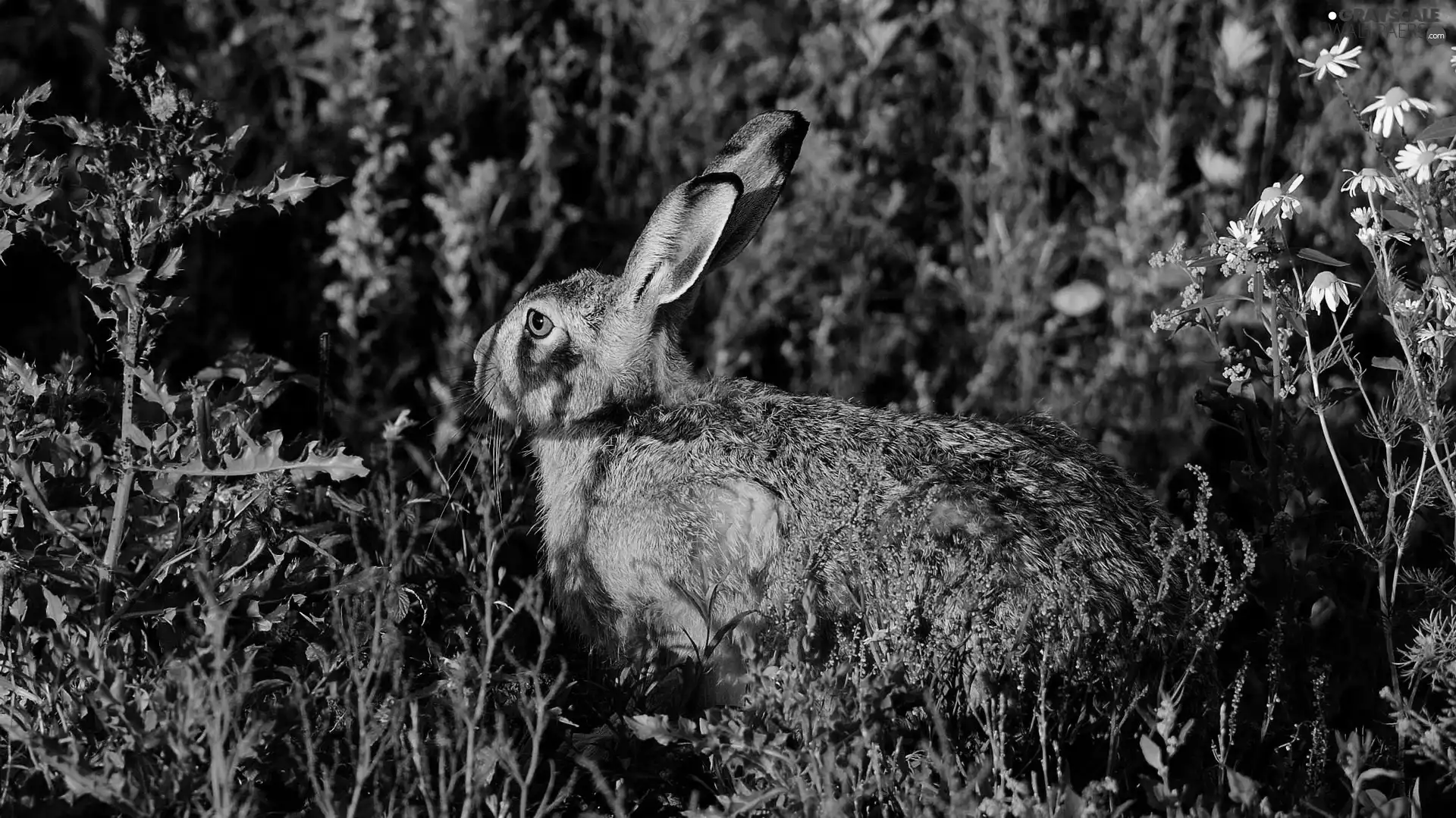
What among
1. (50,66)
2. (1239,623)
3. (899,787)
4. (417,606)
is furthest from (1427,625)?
(50,66)

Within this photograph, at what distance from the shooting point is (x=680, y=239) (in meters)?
5.30

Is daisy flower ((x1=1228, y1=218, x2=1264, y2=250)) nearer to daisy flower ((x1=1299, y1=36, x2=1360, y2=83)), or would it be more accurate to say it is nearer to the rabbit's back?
daisy flower ((x1=1299, y1=36, x2=1360, y2=83))

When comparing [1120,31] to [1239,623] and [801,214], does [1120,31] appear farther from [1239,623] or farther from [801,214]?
[1239,623]

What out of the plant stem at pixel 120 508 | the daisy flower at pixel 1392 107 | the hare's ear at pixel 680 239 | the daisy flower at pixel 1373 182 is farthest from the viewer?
the hare's ear at pixel 680 239

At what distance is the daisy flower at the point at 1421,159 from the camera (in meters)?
3.75

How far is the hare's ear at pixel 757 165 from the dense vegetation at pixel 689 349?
3.69 ft

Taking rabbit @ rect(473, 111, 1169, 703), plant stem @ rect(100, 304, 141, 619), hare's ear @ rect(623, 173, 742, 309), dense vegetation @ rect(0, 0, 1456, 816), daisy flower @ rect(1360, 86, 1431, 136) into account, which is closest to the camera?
dense vegetation @ rect(0, 0, 1456, 816)

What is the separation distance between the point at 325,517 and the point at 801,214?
2.98 m

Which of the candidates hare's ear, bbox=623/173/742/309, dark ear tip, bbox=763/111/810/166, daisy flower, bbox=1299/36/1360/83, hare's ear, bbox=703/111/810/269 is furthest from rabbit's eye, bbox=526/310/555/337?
daisy flower, bbox=1299/36/1360/83

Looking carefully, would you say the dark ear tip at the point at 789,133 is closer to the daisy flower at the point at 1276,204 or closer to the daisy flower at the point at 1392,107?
the daisy flower at the point at 1276,204

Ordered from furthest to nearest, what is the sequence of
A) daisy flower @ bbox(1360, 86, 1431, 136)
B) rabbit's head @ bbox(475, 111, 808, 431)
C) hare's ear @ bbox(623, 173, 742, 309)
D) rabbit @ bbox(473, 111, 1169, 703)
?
rabbit's head @ bbox(475, 111, 808, 431) → hare's ear @ bbox(623, 173, 742, 309) → rabbit @ bbox(473, 111, 1169, 703) → daisy flower @ bbox(1360, 86, 1431, 136)

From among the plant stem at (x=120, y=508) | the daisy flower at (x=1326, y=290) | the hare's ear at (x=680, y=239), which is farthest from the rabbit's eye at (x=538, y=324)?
the daisy flower at (x=1326, y=290)

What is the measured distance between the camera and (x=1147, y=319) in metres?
6.86

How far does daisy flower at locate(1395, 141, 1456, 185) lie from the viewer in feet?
12.3
